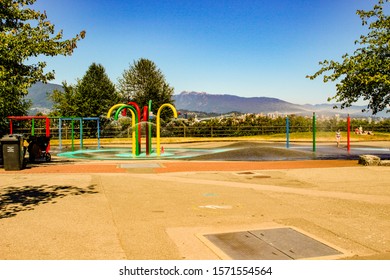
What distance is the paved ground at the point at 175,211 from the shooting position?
5.20 metres

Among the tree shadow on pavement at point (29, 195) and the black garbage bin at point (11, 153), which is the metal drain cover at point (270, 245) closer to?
the tree shadow on pavement at point (29, 195)

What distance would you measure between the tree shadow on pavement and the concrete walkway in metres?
0.02

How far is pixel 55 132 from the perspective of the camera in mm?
38031

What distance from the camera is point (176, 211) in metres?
7.45

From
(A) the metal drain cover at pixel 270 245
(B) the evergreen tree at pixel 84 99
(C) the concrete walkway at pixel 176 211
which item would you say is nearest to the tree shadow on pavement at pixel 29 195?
(C) the concrete walkway at pixel 176 211

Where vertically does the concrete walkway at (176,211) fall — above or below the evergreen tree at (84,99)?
below

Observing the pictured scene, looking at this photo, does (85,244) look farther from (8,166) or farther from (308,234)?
(8,166)

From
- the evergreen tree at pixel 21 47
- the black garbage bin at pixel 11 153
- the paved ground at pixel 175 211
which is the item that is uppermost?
the evergreen tree at pixel 21 47

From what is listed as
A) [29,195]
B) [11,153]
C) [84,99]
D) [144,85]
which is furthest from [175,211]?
[144,85]

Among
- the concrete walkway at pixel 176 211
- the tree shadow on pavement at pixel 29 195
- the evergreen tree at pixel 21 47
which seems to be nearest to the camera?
the concrete walkway at pixel 176 211

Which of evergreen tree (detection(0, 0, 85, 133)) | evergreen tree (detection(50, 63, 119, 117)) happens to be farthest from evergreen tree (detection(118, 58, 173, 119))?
evergreen tree (detection(0, 0, 85, 133))

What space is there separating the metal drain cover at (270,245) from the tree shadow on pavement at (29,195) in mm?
4266

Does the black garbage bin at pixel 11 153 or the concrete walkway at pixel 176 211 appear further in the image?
the black garbage bin at pixel 11 153
